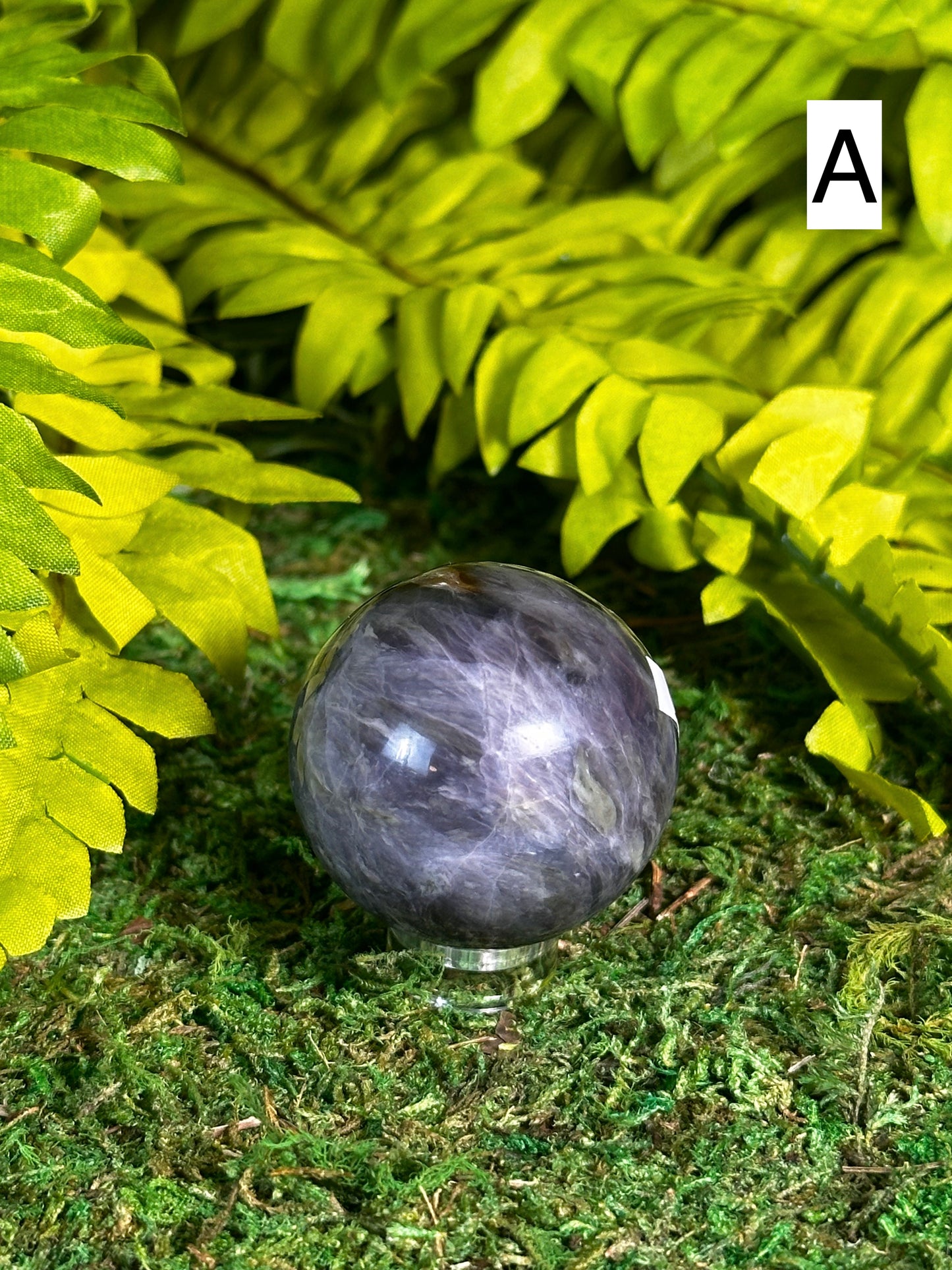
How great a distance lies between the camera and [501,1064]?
73.5 inches

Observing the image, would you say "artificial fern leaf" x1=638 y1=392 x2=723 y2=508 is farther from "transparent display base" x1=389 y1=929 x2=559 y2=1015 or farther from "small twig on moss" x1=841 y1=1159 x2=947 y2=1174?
"small twig on moss" x1=841 y1=1159 x2=947 y2=1174

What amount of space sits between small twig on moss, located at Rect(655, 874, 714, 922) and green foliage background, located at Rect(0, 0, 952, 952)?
11.9 inches

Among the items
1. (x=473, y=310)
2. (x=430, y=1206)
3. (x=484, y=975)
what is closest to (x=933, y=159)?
(x=473, y=310)

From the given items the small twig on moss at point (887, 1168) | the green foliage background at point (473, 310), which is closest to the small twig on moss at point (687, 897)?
the green foliage background at point (473, 310)

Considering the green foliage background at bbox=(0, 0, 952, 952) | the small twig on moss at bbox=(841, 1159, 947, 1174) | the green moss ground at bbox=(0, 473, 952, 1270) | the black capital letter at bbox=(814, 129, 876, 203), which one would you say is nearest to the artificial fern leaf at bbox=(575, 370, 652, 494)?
the green foliage background at bbox=(0, 0, 952, 952)

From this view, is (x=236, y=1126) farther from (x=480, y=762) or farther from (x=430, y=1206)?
(x=480, y=762)

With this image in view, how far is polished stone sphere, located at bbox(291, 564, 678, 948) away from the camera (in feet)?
5.45

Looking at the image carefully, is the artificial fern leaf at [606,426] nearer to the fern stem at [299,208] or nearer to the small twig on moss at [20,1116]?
the fern stem at [299,208]

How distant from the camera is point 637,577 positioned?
118 inches

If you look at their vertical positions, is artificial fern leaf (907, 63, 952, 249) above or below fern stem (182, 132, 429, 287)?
above

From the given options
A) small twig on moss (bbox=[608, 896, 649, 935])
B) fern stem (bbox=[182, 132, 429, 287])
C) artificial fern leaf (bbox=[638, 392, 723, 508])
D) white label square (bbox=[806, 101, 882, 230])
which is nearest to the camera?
small twig on moss (bbox=[608, 896, 649, 935])

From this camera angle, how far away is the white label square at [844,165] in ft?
8.66

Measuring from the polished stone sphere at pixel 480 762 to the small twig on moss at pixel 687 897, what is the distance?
36 centimetres

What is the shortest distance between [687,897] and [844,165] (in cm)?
151
